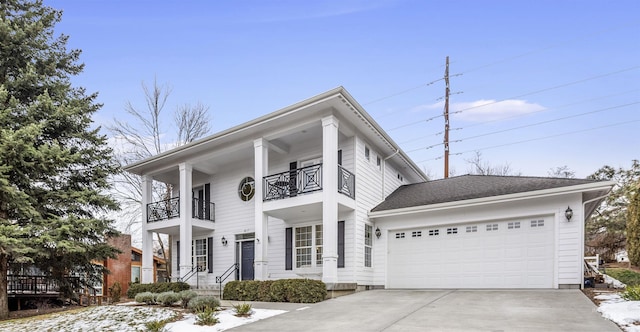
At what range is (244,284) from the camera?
1130 cm

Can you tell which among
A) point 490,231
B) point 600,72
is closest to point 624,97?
point 600,72

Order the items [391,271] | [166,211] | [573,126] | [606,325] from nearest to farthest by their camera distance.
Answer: [606,325], [391,271], [166,211], [573,126]

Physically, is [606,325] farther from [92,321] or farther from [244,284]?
[92,321]

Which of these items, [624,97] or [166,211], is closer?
[166,211]

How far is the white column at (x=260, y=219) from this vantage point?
1201cm

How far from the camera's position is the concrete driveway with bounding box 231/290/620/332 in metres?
6.25

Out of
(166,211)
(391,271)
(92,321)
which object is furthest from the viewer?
(166,211)

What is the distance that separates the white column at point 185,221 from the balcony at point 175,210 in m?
0.96

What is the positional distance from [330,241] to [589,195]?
22.6 feet

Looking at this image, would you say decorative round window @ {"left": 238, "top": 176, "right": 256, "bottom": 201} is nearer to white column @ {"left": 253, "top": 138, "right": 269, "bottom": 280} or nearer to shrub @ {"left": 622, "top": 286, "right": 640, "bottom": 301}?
white column @ {"left": 253, "top": 138, "right": 269, "bottom": 280}

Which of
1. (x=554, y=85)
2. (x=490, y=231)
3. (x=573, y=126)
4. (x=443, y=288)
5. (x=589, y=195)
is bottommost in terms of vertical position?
(x=443, y=288)

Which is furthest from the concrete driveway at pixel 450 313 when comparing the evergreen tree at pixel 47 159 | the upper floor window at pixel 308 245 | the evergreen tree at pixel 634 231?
the evergreen tree at pixel 634 231

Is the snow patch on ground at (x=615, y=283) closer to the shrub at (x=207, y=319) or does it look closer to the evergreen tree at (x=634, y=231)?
the evergreen tree at (x=634, y=231)

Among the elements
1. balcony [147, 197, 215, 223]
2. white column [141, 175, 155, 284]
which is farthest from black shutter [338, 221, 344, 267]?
white column [141, 175, 155, 284]
